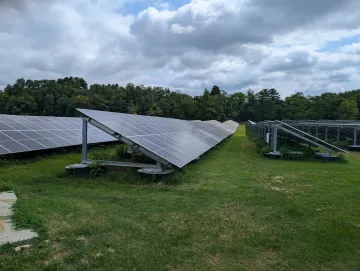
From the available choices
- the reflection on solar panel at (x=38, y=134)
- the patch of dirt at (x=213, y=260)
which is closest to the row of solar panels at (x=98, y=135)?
the reflection on solar panel at (x=38, y=134)

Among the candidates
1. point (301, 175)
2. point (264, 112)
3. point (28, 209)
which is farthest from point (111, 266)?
point (264, 112)

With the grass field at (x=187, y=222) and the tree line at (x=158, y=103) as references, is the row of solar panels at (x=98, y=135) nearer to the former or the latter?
the grass field at (x=187, y=222)

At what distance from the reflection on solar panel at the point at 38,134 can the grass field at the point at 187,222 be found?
136 inches

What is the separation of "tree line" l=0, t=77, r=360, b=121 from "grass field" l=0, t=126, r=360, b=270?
65221mm

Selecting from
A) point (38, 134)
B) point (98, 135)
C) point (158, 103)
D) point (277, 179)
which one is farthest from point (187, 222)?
point (158, 103)

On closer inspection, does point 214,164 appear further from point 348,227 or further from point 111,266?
point 111,266

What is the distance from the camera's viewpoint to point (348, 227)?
21.7ft

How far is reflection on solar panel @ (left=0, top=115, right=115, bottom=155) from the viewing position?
583 inches

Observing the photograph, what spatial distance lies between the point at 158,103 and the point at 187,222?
8028 centimetres

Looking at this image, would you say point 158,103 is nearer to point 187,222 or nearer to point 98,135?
point 98,135

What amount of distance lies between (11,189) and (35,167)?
15.6 feet

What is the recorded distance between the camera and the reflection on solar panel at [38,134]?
14803mm

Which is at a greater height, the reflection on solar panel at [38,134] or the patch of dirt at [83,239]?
the reflection on solar panel at [38,134]

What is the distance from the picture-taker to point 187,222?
22.3ft
